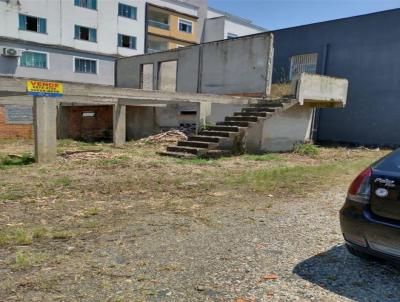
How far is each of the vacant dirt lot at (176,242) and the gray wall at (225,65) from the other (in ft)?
33.1

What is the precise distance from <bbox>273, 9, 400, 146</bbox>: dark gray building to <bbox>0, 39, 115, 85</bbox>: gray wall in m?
15.9

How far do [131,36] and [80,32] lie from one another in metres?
4.98

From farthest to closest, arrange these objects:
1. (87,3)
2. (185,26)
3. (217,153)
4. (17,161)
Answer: (185,26), (87,3), (217,153), (17,161)

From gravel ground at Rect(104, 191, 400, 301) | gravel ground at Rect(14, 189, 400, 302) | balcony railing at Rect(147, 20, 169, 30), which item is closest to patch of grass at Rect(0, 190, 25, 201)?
gravel ground at Rect(14, 189, 400, 302)

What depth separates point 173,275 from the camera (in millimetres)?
3232

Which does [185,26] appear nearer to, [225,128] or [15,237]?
[225,128]

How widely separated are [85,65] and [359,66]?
803 inches

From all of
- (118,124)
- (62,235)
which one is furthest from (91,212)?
(118,124)

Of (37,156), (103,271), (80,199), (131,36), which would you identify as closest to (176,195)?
(80,199)

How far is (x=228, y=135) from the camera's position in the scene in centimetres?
→ 1199

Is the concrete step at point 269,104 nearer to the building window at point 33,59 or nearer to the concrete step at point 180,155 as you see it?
the concrete step at point 180,155

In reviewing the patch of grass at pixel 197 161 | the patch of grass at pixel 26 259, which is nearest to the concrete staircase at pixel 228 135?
the patch of grass at pixel 197 161

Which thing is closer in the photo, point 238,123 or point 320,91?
point 238,123

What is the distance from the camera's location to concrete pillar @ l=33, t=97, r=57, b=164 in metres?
9.22
